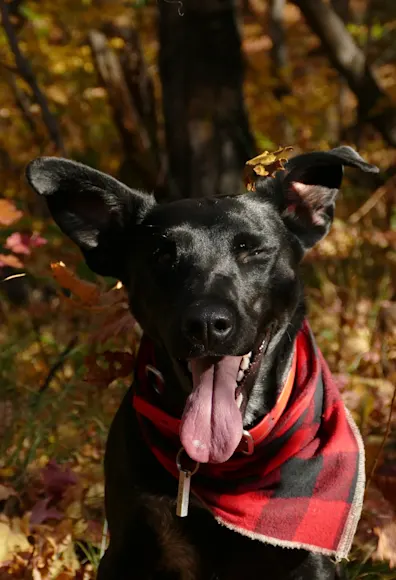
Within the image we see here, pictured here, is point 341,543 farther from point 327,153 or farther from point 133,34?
point 133,34

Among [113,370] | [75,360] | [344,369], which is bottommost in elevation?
[344,369]

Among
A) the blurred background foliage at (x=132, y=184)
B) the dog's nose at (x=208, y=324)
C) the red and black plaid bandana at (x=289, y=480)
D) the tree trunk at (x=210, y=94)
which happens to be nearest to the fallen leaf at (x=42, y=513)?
the blurred background foliage at (x=132, y=184)

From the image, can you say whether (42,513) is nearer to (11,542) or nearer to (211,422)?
(11,542)

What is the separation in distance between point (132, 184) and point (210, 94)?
1.63 m

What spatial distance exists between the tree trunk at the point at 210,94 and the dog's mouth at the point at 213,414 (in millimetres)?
3148

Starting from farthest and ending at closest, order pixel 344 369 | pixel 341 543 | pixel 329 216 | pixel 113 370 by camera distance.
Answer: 1. pixel 344 369
2. pixel 113 370
3. pixel 329 216
4. pixel 341 543

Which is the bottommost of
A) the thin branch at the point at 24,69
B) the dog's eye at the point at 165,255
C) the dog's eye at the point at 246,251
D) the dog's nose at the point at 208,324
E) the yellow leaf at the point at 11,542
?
the yellow leaf at the point at 11,542

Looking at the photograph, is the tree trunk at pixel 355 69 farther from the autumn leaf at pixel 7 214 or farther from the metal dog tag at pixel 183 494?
the metal dog tag at pixel 183 494

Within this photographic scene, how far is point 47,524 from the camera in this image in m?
3.72

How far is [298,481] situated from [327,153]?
3.70 feet

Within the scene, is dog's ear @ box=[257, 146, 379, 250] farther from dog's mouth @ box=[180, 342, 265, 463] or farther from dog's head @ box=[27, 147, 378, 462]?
dog's mouth @ box=[180, 342, 265, 463]

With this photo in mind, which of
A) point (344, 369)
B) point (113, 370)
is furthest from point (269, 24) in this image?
point (113, 370)

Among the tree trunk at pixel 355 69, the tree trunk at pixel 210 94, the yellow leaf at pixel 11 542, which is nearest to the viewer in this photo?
the yellow leaf at pixel 11 542

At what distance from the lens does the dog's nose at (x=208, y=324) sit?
2539mm
